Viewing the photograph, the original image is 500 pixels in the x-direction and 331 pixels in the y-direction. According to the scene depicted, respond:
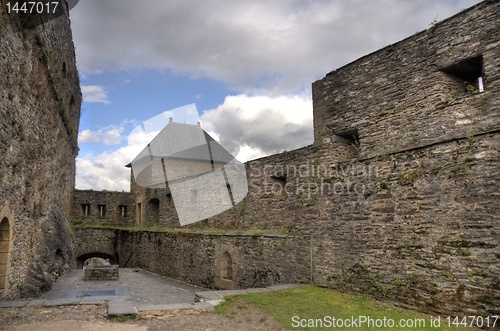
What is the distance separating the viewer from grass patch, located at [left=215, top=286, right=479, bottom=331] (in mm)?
5789

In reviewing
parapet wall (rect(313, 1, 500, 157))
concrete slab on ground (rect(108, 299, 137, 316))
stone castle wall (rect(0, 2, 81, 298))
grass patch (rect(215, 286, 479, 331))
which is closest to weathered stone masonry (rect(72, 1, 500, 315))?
parapet wall (rect(313, 1, 500, 157))

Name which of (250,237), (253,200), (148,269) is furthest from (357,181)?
(148,269)

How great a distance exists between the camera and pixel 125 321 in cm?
598

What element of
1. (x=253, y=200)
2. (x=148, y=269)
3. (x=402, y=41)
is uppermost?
(x=402, y=41)

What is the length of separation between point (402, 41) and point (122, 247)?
19617 mm

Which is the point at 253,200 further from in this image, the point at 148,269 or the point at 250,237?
the point at 148,269

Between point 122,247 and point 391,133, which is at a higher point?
point 391,133

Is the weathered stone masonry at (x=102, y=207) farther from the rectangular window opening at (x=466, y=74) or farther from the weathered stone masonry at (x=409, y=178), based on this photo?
the rectangular window opening at (x=466, y=74)

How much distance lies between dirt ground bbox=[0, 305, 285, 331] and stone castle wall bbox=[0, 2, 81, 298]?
1.58m

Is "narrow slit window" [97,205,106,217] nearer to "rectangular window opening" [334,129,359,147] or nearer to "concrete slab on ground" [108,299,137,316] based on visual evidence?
"concrete slab on ground" [108,299,137,316]

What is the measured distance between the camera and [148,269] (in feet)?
58.3

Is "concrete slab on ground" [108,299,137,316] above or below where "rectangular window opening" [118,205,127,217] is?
below

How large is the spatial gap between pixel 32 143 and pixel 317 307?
7349 millimetres

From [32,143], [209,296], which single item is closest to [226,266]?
[209,296]
